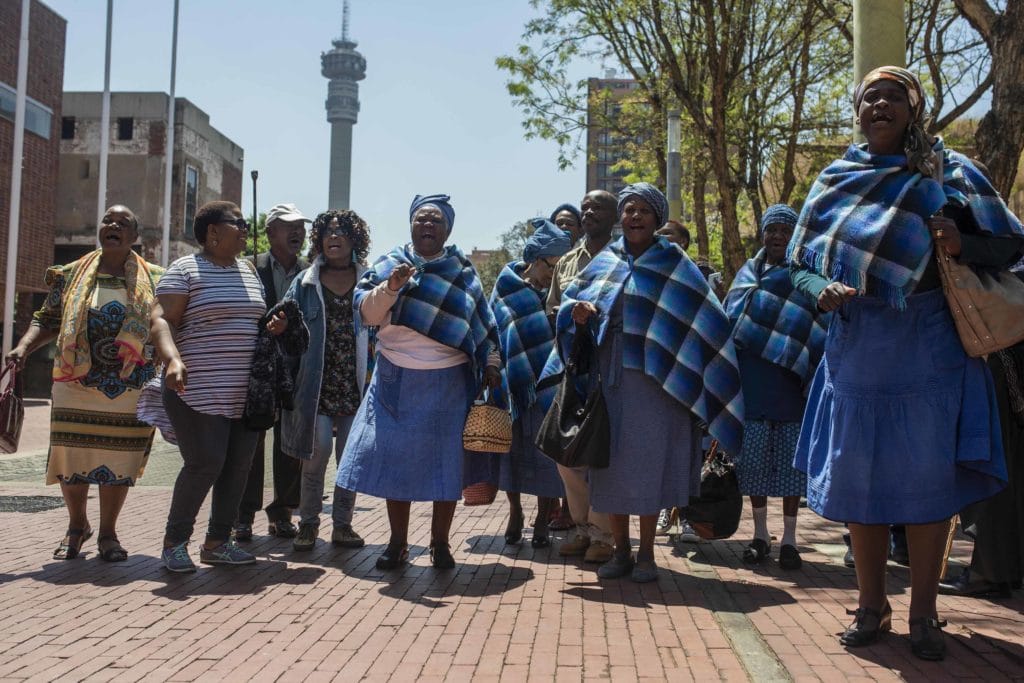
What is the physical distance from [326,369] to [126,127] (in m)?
38.9

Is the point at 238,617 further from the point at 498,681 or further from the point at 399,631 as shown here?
the point at 498,681

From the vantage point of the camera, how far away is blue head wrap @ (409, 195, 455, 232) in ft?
21.8

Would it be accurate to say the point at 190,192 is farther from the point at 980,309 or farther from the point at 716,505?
the point at 980,309

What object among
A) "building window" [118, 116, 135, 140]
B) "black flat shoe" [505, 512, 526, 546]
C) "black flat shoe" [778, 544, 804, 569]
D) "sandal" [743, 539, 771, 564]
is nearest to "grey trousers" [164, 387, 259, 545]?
"black flat shoe" [505, 512, 526, 546]

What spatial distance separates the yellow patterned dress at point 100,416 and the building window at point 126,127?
38.6 meters

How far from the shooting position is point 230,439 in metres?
6.52

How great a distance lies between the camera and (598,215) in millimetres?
6953

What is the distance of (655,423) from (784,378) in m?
1.09

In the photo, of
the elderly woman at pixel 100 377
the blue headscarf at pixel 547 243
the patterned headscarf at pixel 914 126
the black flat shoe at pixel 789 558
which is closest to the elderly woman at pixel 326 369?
the elderly woman at pixel 100 377

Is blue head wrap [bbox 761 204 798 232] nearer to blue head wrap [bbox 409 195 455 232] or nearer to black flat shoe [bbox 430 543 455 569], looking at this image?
blue head wrap [bbox 409 195 455 232]

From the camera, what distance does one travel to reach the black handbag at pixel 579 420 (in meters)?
5.93

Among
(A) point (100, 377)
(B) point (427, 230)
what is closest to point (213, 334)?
(A) point (100, 377)

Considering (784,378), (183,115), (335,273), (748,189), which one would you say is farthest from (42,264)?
(784,378)

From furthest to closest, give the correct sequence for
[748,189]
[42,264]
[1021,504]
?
[42,264] → [748,189] → [1021,504]
